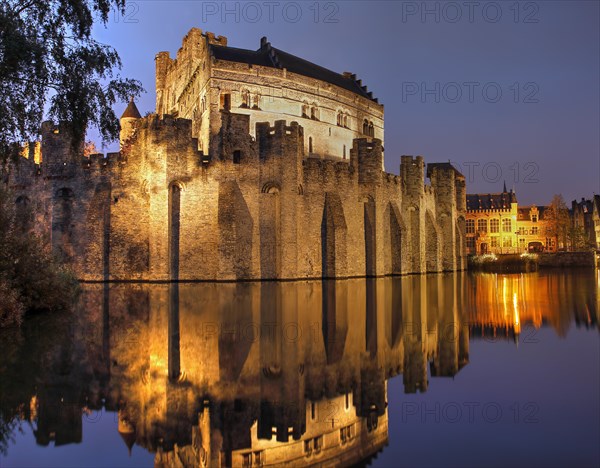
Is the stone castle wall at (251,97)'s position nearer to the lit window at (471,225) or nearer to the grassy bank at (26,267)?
the grassy bank at (26,267)

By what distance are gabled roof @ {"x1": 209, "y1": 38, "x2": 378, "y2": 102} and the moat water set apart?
31.2 meters

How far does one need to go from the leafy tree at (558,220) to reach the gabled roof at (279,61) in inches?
1371

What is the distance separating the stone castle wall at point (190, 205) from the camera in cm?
2312

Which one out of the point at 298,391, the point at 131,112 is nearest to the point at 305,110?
the point at 131,112

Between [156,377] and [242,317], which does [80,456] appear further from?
[242,317]

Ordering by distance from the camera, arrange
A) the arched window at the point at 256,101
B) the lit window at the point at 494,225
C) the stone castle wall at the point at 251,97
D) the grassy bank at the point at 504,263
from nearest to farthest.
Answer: the stone castle wall at the point at 251,97 → the arched window at the point at 256,101 → the grassy bank at the point at 504,263 → the lit window at the point at 494,225

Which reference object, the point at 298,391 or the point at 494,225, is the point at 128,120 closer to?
the point at 298,391

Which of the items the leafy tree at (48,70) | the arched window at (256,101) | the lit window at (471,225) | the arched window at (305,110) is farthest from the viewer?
the lit window at (471,225)

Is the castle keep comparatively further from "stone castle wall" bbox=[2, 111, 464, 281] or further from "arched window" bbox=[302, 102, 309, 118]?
"arched window" bbox=[302, 102, 309, 118]

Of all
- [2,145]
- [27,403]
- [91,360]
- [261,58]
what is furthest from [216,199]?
[261,58]

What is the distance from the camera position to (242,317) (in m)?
12.0

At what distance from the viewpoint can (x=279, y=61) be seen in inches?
1708

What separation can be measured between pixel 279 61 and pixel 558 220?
157ft

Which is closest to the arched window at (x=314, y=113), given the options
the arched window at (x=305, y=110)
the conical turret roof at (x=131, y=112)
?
the arched window at (x=305, y=110)
